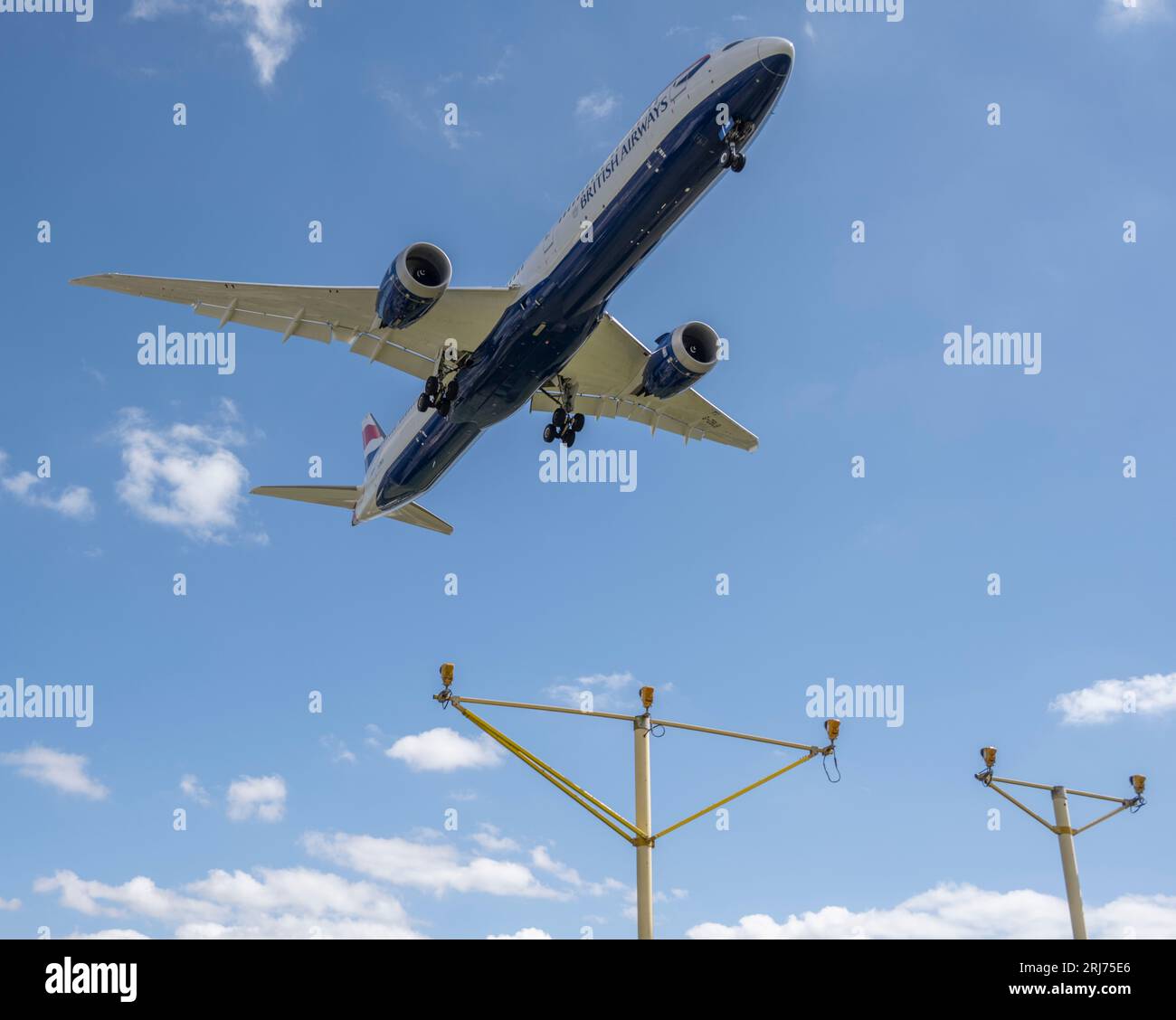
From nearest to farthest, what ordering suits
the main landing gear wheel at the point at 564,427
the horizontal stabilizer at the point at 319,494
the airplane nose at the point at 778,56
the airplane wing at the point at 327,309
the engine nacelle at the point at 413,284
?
the airplane nose at the point at 778,56 → the engine nacelle at the point at 413,284 → the airplane wing at the point at 327,309 → the main landing gear wheel at the point at 564,427 → the horizontal stabilizer at the point at 319,494

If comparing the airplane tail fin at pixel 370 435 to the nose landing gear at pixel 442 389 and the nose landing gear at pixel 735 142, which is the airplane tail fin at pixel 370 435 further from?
the nose landing gear at pixel 735 142

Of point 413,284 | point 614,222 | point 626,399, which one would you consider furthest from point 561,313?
point 626,399

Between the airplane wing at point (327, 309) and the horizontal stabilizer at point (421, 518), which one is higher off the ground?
the airplane wing at point (327, 309)

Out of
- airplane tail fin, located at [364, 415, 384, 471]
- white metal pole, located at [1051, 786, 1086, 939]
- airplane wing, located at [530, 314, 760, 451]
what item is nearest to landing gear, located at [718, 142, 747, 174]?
airplane wing, located at [530, 314, 760, 451]

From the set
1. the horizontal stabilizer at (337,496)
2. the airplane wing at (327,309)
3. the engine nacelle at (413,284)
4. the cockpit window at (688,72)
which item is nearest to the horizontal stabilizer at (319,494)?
the horizontal stabilizer at (337,496)

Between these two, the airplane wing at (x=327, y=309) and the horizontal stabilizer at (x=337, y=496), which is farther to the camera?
the horizontal stabilizer at (x=337, y=496)

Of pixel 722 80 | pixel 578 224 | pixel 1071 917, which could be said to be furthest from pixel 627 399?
pixel 1071 917
